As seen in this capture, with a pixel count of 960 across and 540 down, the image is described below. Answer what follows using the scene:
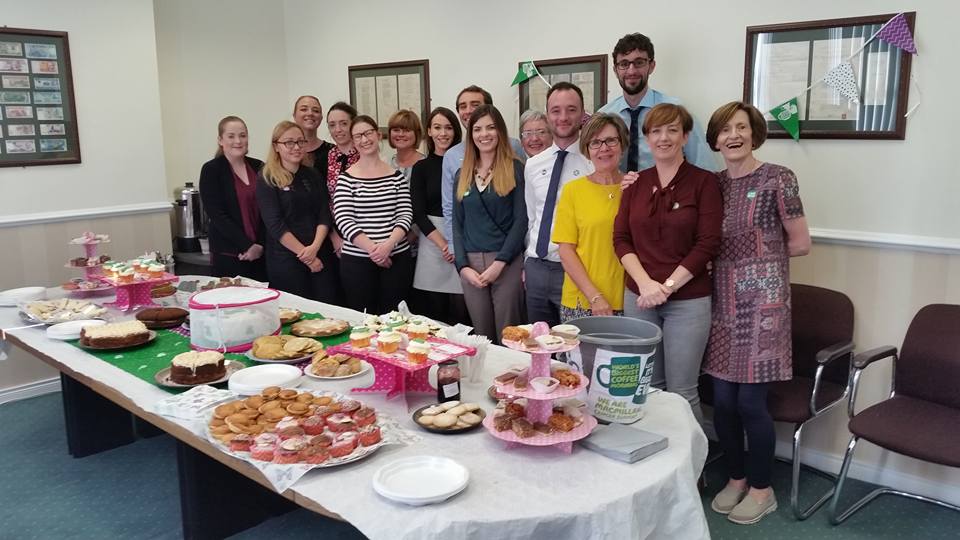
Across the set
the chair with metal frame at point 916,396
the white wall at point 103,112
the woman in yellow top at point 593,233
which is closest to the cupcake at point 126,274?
the white wall at point 103,112

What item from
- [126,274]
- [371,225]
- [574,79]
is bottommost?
[126,274]

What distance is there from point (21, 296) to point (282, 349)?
64.3 inches

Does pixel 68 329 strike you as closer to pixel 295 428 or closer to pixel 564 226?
pixel 295 428

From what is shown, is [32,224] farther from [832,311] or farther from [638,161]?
[832,311]

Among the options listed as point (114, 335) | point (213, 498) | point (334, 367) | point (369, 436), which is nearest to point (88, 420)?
point (114, 335)

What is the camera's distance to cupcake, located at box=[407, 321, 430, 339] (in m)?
2.08

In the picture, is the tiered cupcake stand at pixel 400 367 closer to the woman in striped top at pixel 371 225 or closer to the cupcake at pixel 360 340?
the cupcake at pixel 360 340

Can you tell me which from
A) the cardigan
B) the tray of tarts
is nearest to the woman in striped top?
the cardigan

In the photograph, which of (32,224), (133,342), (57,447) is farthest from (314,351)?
(32,224)

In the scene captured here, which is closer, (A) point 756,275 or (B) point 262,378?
(B) point 262,378

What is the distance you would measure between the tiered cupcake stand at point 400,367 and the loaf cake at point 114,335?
889mm

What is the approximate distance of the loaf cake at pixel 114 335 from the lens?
2510 millimetres

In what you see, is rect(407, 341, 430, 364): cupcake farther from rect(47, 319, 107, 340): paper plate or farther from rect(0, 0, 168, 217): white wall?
rect(0, 0, 168, 217): white wall

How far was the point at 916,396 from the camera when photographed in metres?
2.75
